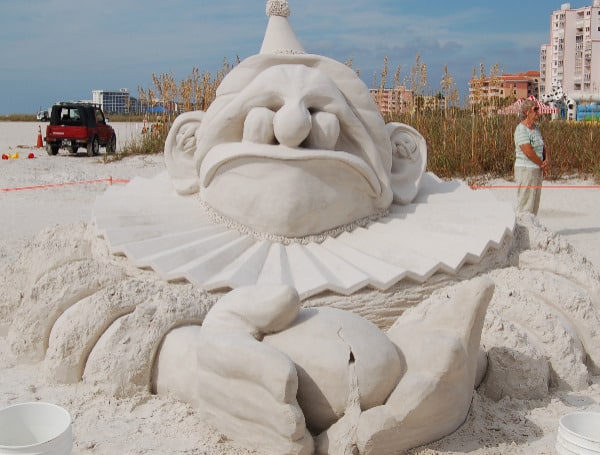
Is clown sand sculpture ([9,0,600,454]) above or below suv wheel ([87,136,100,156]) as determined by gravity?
below

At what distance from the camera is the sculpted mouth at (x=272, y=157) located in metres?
3.11

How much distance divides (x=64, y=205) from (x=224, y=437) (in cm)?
659

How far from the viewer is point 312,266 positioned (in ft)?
10.0

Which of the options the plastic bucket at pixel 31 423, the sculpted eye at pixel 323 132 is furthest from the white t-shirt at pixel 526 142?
the plastic bucket at pixel 31 423

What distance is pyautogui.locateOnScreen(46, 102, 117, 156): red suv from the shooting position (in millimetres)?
14164

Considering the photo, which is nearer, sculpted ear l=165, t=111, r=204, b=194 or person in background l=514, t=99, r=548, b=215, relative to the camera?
sculpted ear l=165, t=111, r=204, b=194

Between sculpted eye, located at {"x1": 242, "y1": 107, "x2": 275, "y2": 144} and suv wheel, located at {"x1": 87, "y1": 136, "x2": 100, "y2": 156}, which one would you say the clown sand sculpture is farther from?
suv wheel, located at {"x1": 87, "y1": 136, "x2": 100, "y2": 156}

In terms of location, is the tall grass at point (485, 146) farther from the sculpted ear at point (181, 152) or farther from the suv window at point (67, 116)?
the suv window at point (67, 116)

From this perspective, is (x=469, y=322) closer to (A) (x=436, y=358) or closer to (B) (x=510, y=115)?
(A) (x=436, y=358)

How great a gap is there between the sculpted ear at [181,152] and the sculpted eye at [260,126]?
0.52m

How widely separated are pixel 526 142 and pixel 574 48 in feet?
82.4

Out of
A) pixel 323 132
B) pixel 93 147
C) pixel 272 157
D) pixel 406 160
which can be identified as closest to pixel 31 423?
pixel 272 157

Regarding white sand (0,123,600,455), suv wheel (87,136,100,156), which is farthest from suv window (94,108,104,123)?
white sand (0,123,600,455)

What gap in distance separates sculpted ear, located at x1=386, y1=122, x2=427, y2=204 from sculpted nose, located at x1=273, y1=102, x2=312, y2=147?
68cm
